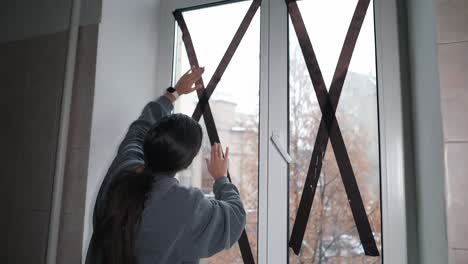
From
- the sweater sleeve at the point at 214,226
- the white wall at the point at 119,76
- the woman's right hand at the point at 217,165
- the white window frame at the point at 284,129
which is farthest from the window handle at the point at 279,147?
the white wall at the point at 119,76

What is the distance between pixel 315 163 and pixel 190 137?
503mm

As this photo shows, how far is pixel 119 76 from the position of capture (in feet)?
4.51

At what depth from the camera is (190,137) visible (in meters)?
0.98

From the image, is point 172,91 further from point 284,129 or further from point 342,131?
point 342,131

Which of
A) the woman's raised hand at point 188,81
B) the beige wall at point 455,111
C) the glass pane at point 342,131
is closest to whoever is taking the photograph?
the beige wall at point 455,111

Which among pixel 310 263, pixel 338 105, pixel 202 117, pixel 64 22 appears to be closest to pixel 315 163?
pixel 338 105

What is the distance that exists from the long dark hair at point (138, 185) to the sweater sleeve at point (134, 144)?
0.08 m

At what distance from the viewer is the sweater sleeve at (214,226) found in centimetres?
91

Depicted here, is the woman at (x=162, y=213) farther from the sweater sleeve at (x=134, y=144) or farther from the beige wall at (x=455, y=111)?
the beige wall at (x=455, y=111)

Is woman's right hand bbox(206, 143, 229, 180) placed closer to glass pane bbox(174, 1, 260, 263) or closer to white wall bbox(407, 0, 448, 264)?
glass pane bbox(174, 1, 260, 263)

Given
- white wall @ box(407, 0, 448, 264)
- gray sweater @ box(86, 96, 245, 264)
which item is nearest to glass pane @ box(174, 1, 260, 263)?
gray sweater @ box(86, 96, 245, 264)

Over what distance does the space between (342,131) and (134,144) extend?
27.2 inches

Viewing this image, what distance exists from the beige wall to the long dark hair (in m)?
0.62

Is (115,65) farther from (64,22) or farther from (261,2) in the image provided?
(261,2)
